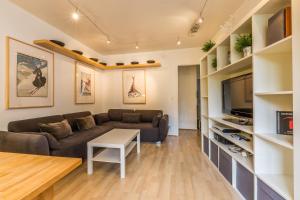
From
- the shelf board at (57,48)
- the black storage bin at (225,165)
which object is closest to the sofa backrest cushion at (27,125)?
the shelf board at (57,48)

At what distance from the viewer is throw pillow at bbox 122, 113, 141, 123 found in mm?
4383

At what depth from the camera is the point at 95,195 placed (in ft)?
6.08

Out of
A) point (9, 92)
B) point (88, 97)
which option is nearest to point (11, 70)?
point (9, 92)

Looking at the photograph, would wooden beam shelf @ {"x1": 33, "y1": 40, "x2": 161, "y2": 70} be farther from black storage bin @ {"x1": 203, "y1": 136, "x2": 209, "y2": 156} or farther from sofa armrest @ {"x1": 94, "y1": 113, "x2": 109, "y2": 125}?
black storage bin @ {"x1": 203, "y1": 136, "x2": 209, "y2": 156}

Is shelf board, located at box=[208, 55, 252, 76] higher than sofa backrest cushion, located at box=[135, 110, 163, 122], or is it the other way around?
shelf board, located at box=[208, 55, 252, 76]

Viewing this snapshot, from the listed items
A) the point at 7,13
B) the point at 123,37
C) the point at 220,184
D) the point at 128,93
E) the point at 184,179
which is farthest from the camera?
the point at 128,93

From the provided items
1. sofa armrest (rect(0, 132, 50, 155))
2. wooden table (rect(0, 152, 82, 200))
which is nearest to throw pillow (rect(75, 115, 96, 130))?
sofa armrest (rect(0, 132, 50, 155))

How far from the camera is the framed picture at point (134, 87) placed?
4992mm

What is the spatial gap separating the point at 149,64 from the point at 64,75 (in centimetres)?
223

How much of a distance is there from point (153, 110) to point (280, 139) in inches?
137

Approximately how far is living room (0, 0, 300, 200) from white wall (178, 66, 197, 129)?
46.1 inches

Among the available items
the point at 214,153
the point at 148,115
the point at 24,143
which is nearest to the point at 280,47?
the point at 214,153

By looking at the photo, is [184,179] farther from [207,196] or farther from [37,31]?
[37,31]

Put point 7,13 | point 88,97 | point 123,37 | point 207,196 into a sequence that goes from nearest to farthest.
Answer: point 207,196 → point 7,13 → point 123,37 → point 88,97
